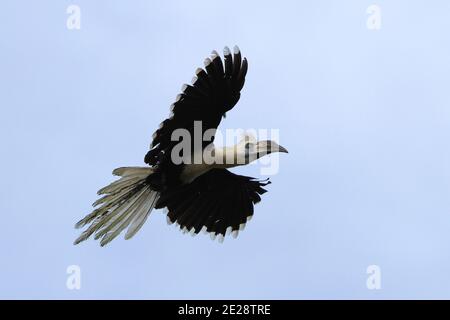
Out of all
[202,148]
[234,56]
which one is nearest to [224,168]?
[202,148]

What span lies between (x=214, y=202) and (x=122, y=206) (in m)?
1.25

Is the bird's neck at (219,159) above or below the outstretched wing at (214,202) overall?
above

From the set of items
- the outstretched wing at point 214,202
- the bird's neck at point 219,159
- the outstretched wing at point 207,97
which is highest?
the outstretched wing at point 207,97

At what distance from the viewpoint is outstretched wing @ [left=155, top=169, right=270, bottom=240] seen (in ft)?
46.2

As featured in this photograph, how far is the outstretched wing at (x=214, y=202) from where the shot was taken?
14.1 m

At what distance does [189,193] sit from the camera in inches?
556

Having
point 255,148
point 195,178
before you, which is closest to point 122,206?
point 195,178

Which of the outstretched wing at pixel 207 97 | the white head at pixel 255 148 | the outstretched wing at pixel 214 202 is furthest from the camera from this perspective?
the outstretched wing at pixel 214 202

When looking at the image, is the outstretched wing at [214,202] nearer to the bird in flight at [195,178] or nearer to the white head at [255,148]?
the bird in flight at [195,178]

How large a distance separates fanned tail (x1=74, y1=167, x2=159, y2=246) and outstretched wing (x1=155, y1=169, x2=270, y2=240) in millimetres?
226

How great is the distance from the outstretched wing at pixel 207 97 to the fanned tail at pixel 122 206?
0.49 meters

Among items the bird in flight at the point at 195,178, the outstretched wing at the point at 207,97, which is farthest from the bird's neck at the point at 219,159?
the outstretched wing at the point at 207,97

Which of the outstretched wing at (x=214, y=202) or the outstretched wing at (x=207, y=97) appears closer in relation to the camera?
the outstretched wing at (x=207, y=97)

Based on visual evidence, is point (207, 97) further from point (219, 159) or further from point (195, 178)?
point (195, 178)
